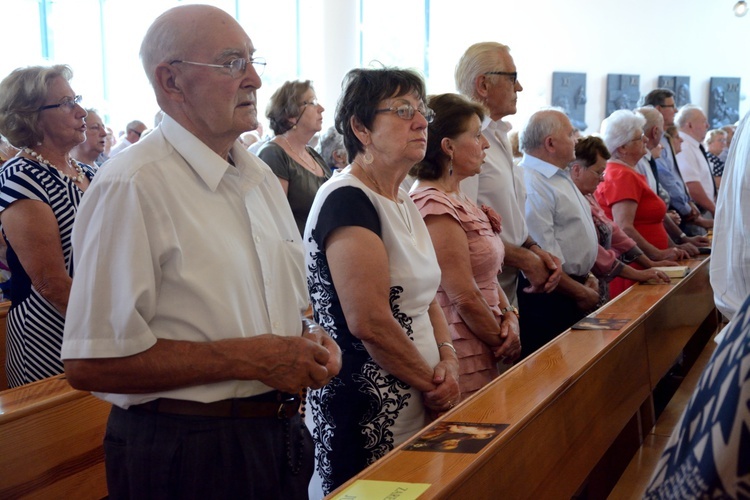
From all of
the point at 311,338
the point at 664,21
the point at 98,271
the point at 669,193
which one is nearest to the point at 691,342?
the point at 669,193

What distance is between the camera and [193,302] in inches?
61.6

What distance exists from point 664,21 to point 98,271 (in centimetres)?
1510

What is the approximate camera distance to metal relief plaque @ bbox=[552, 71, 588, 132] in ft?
46.8

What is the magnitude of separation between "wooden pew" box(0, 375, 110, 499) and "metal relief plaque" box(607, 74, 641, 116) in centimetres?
1350

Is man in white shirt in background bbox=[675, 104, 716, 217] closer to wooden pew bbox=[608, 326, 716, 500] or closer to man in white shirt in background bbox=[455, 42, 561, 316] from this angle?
wooden pew bbox=[608, 326, 716, 500]

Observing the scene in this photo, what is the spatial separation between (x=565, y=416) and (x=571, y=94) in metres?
12.8

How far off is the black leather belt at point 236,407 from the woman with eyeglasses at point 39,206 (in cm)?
95

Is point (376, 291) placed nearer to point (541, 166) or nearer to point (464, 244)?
point (464, 244)

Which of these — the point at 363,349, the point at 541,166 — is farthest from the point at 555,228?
the point at 363,349

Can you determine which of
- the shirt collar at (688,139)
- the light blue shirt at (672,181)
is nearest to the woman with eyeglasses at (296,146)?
→ the light blue shirt at (672,181)

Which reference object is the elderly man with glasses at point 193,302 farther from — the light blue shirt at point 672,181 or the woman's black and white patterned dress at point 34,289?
the light blue shirt at point 672,181

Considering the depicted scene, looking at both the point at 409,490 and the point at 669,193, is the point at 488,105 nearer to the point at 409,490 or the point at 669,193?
the point at 409,490

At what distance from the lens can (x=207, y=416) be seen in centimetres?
159

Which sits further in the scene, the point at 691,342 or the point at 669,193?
the point at 669,193
